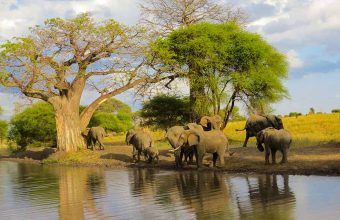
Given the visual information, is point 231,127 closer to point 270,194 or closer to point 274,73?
point 274,73

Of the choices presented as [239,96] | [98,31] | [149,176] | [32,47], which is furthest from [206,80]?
[149,176]

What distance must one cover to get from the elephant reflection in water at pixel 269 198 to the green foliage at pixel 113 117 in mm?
35826

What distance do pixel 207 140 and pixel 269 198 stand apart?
7603 mm

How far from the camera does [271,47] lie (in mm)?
37031

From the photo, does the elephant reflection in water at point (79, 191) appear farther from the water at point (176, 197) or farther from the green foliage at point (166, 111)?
the green foliage at point (166, 111)

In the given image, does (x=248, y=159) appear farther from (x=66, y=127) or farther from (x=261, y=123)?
(x=66, y=127)

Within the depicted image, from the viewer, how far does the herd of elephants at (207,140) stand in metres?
20.1

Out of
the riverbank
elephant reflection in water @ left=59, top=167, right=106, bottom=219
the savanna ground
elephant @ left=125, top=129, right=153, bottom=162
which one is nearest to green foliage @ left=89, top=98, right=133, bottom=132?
the savanna ground

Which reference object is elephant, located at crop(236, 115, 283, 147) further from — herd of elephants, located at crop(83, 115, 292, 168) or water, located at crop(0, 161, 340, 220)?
water, located at crop(0, 161, 340, 220)

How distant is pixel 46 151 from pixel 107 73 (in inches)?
320

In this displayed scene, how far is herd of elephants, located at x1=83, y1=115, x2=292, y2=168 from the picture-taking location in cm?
2008

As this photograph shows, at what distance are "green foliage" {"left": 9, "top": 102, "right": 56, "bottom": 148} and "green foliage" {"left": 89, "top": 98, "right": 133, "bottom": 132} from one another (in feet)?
17.0

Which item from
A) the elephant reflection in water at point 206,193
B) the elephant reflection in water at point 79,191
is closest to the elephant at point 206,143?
the elephant reflection in water at point 206,193

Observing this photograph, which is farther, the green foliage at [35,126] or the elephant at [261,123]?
→ the green foliage at [35,126]
